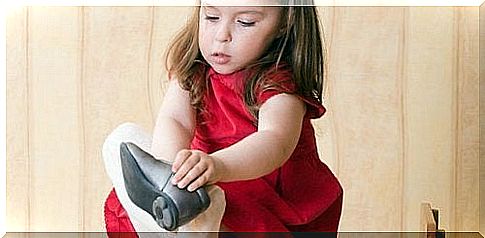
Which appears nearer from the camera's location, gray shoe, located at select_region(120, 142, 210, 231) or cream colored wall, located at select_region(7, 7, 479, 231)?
gray shoe, located at select_region(120, 142, 210, 231)

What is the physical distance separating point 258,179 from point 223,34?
0.23 metres

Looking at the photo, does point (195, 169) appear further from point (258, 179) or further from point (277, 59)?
point (277, 59)

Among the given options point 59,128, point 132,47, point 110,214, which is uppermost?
point 132,47

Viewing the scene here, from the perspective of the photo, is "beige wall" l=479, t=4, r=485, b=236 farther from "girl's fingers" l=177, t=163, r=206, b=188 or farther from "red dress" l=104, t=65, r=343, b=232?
"girl's fingers" l=177, t=163, r=206, b=188

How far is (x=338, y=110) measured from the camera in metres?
1.84

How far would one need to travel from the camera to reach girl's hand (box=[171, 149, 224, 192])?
5.60 feet

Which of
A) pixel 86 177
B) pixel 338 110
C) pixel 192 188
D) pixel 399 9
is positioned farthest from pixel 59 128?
pixel 399 9

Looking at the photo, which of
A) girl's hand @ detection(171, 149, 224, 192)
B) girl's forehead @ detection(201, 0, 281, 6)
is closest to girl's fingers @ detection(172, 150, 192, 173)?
girl's hand @ detection(171, 149, 224, 192)

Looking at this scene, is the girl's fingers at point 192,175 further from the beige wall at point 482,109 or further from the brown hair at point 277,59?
the beige wall at point 482,109

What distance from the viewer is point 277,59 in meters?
1.76

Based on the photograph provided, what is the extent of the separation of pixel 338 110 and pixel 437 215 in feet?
0.77

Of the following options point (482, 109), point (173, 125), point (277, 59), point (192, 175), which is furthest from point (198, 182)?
point (482, 109)

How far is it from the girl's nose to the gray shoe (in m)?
0.21

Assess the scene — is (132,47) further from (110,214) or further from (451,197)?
(451,197)
